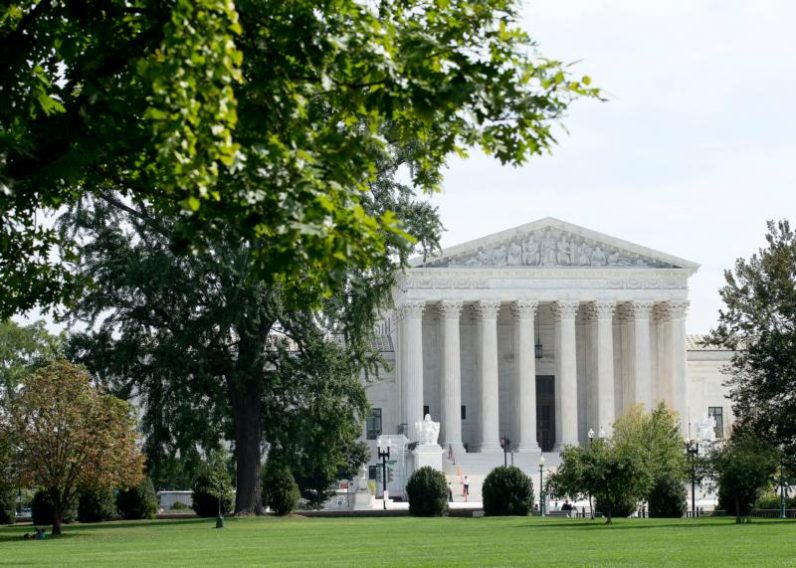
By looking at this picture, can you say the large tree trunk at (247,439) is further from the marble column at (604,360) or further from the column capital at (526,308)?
the marble column at (604,360)

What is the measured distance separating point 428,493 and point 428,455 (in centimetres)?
2228

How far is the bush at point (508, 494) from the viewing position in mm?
56625

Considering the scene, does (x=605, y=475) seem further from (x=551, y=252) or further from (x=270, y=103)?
(x=551, y=252)

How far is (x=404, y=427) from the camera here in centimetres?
9156

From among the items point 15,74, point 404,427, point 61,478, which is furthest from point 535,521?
point 404,427

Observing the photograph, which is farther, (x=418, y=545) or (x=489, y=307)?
(x=489, y=307)

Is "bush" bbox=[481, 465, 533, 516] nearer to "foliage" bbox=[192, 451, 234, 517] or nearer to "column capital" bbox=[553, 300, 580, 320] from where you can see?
"foliage" bbox=[192, 451, 234, 517]

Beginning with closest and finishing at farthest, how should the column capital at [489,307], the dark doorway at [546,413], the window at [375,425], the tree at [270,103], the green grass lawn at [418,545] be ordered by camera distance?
the tree at [270,103]
the green grass lawn at [418,545]
the column capital at [489,307]
the dark doorway at [546,413]
the window at [375,425]

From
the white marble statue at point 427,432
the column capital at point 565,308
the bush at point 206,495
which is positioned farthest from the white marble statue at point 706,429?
the bush at point 206,495

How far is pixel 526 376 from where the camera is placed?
297 feet

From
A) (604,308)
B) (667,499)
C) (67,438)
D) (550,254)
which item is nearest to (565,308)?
(604,308)

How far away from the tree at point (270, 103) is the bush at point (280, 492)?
43.1 m

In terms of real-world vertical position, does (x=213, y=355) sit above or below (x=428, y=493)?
above

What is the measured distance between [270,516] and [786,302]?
23435 millimetres
